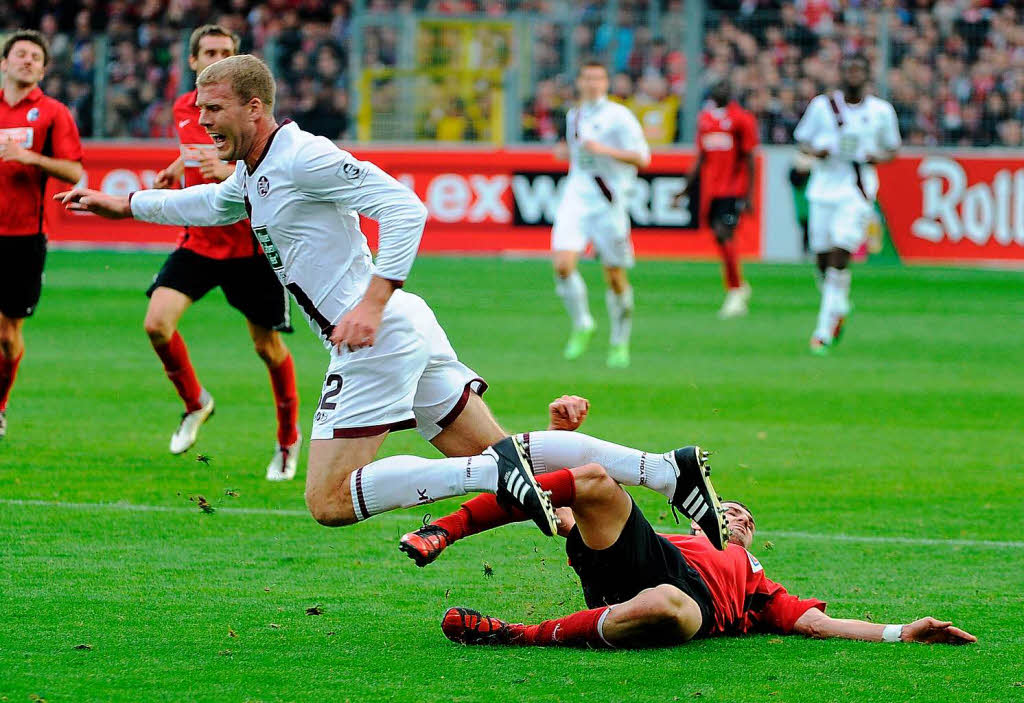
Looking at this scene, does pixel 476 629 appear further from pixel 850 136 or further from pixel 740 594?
pixel 850 136

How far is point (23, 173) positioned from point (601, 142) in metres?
6.78

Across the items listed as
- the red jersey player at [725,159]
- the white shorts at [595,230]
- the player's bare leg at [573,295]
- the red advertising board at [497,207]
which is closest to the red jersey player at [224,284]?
the player's bare leg at [573,295]

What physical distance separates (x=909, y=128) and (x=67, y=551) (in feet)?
66.4

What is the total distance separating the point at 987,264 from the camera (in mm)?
24266

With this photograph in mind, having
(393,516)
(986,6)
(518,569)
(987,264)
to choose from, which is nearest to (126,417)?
(393,516)

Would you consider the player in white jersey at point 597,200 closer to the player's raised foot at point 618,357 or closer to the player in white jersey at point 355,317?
the player's raised foot at point 618,357

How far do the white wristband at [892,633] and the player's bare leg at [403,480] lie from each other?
132 centimetres

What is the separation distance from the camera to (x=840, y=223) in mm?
15734

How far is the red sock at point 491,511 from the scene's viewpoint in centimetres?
533

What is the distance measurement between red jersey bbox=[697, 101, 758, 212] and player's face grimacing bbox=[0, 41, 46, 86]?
39.4 feet

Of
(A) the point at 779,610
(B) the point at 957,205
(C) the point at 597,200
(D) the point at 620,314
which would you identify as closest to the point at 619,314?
(D) the point at 620,314

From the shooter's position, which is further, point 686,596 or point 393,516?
point 393,516

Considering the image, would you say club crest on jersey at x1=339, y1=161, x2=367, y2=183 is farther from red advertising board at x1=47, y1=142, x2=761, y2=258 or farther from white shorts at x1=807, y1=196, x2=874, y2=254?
Result: red advertising board at x1=47, y1=142, x2=761, y2=258

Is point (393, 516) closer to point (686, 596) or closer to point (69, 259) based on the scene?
point (686, 596)
